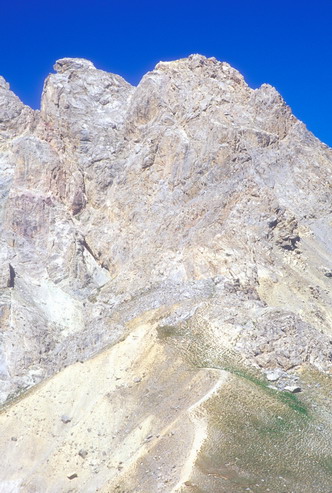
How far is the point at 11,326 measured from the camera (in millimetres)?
80062

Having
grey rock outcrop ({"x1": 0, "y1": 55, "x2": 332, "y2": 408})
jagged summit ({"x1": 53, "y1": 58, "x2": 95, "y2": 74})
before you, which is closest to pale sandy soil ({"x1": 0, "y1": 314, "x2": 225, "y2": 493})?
grey rock outcrop ({"x1": 0, "y1": 55, "x2": 332, "y2": 408})

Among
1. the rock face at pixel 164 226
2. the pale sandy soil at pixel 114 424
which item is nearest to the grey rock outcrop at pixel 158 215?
the rock face at pixel 164 226

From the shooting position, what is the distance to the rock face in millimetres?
63094

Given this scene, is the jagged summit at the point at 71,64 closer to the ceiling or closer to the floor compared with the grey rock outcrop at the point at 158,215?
closer to the ceiling

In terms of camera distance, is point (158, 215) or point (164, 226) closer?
point (164, 226)

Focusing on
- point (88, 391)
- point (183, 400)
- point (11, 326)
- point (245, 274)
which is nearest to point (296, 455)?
point (183, 400)

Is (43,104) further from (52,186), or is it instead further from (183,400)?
(183,400)

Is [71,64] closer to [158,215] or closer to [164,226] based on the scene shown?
[158,215]

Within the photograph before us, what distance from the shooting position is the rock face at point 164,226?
63.1 metres

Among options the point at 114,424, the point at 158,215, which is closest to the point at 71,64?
the point at 158,215

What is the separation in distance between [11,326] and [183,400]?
112ft

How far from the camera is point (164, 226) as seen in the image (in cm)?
8919

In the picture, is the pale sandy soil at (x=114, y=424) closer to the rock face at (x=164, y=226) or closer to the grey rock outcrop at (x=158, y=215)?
the rock face at (x=164, y=226)

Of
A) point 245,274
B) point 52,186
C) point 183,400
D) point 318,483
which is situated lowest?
point 318,483
